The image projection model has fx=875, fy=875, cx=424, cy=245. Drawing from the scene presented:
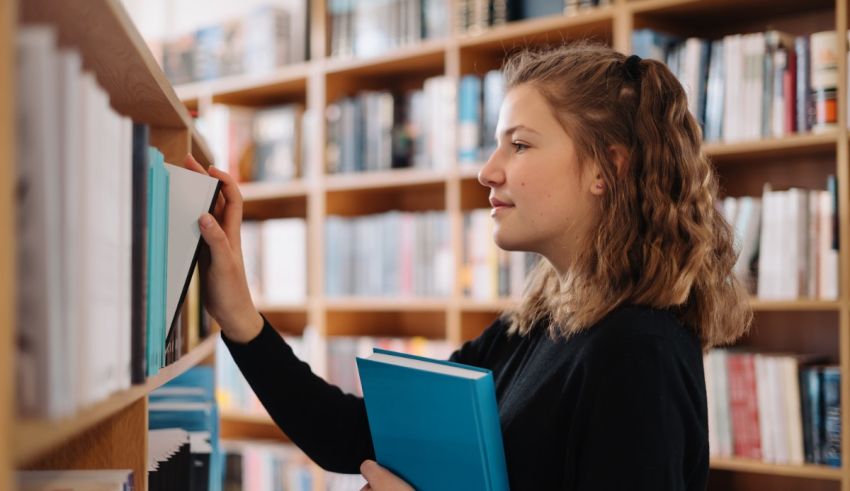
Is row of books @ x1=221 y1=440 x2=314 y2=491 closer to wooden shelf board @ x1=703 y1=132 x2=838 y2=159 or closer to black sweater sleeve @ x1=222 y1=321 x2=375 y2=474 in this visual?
black sweater sleeve @ x1=222 y1=321 x2=375 y2=474

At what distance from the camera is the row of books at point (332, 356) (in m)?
2.71

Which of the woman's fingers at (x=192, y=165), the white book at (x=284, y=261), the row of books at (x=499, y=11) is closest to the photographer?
the woman's fingers at (x=192, y=165)

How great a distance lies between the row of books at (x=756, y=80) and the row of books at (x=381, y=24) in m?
0.73

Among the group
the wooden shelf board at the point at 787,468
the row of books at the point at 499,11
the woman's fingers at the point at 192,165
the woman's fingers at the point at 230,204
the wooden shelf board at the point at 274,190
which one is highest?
the row of books at the point at 499,11

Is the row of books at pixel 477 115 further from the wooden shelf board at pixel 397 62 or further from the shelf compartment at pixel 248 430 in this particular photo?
the shelf compartment at pixel 248 430

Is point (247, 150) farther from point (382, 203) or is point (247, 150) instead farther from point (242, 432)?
point (242, 432)

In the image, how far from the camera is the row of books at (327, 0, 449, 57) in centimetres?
271

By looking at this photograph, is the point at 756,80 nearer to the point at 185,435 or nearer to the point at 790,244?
the point at 790,244

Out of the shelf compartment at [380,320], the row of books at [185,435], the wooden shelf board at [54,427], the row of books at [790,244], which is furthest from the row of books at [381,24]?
the wooden shelf board at [54,427]

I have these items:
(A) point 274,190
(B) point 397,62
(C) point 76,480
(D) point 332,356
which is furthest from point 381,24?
(C) point 76,480

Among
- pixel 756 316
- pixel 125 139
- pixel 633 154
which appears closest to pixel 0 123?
pixel 125 139

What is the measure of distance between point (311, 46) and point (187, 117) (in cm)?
188

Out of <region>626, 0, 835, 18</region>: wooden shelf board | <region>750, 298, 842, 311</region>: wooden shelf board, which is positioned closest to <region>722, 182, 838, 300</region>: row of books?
<region>750, 298, 842, 311</region>: wooden shelf board

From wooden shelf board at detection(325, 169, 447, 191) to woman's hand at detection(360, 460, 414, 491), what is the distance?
1458 mm
